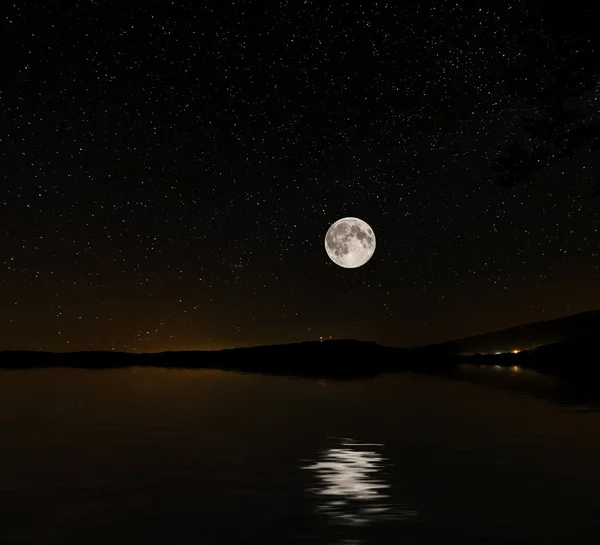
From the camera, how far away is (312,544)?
615 inches

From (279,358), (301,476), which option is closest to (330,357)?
(279,358)

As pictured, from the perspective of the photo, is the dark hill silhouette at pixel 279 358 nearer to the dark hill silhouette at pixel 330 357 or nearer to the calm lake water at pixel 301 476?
the dark hill silhouette at pixel 330 357

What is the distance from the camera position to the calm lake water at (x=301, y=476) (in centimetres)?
1680

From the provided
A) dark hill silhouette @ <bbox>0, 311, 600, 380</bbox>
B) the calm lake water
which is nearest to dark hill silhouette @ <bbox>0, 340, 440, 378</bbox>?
dark hill silhouette @ <bbox>0, 311, 600, 380</bbox>

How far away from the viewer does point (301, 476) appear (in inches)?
932

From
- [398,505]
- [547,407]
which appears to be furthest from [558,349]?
[398,505]

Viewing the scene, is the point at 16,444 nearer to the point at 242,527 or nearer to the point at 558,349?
the point at 242,527

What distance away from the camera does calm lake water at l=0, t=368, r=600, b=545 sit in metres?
16.8

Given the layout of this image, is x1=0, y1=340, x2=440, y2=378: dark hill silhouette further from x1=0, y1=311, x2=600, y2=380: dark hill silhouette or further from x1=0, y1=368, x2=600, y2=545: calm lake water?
x1=0, y1=368, x2=600, y2=545: calm lake water

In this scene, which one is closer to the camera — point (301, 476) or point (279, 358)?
point (301, 476)

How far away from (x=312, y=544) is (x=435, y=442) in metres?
16.8

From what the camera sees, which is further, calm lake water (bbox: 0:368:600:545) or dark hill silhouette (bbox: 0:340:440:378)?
dark hill silhouette (bbox: 0:340:440:378)

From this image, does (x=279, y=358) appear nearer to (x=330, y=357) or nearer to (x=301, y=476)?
(x=330, y=357)

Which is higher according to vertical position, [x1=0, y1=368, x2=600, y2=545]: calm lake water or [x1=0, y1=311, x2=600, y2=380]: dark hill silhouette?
[x1=0, y1=311, x2=600, y2=380]: dark hill silhouette
